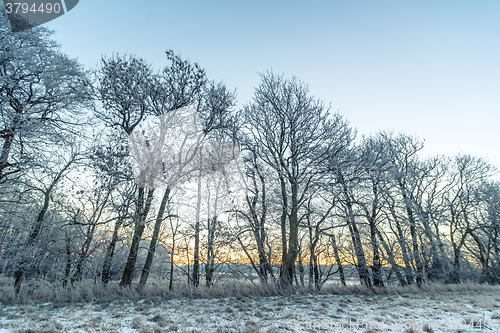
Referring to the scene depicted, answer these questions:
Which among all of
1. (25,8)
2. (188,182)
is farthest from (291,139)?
(25,8)

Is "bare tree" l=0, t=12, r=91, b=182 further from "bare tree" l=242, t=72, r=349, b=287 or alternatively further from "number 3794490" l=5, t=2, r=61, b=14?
"bare tree" l=242, t=72, r=349, b=287

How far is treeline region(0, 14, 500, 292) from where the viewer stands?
819 cm

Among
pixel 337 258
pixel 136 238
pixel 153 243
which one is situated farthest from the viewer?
pixel 337 258

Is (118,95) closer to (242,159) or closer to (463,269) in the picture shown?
(242,159)

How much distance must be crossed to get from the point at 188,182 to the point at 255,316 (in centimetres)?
702

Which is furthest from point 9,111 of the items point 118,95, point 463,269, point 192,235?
point 463,269

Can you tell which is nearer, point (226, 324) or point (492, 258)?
point (226, 324)

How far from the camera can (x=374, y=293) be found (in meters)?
8.78

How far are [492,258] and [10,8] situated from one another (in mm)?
30644

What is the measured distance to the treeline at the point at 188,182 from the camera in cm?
819

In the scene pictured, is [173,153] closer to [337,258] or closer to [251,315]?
[251,315]

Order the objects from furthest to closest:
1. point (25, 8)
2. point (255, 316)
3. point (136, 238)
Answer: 1. point (136, 238)
2. point (25, 8)
3. point (255, 316)

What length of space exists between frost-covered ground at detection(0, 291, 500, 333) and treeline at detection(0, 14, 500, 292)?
220 cm

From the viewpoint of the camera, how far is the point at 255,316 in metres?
5.44
